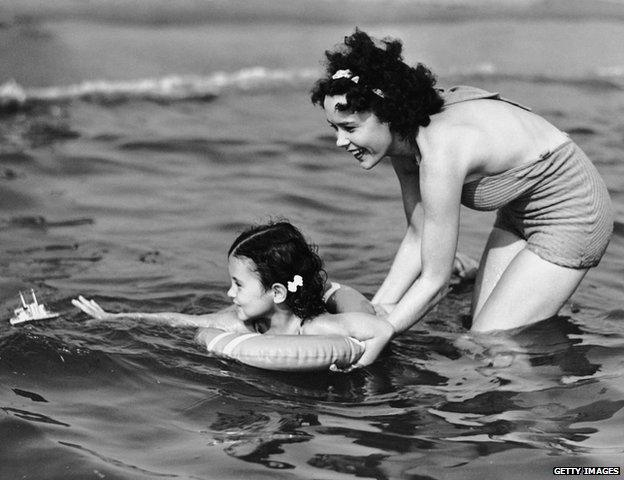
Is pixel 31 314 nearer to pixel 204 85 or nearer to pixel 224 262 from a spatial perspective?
pixel 224 262

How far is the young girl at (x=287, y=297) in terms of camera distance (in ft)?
19.1

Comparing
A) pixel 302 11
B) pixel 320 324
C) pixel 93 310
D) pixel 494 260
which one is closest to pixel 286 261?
pixel 320 324

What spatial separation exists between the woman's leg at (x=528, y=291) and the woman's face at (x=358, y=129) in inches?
41.4

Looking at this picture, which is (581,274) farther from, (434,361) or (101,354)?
(101,354)

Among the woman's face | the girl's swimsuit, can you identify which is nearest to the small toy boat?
the woman's face

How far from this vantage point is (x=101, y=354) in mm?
5898

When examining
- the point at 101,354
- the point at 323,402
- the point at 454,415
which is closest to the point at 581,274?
the point at 454,415

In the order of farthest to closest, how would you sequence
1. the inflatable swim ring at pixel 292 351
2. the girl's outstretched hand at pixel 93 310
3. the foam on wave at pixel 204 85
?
the foam on wave at pixel 204 85 < the girl's outstretched hand at pixel 93 310 < the inflatable swim ring at pixel 292 351

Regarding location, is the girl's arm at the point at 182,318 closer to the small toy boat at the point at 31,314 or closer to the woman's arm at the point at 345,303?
the small toy boat at the point at 31,314

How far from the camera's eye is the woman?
18.1 ft

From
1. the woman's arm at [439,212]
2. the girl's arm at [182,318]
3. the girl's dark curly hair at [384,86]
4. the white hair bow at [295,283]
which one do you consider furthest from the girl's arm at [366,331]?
the girl's dark curly hair at [384,86]

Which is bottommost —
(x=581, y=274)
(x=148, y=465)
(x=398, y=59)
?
(x=148, y=465)

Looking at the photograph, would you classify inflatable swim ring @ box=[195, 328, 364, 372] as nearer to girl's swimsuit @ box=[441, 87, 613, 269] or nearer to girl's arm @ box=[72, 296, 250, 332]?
girl's arm @ box=[72, 296, 250, 332]

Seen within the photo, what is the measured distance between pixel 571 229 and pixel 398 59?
1302 millimetres
